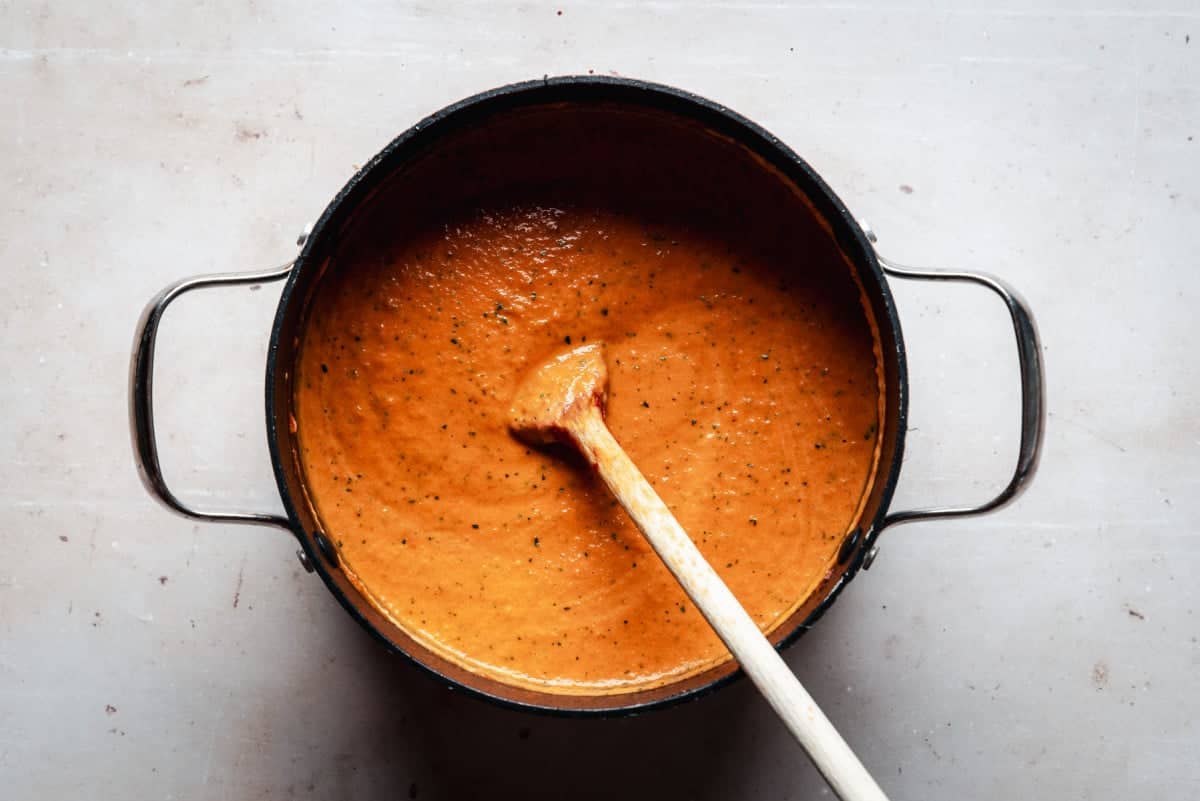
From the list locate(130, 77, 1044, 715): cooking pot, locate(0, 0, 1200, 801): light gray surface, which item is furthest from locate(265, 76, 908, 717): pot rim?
locate(0, 0, 1200, 801): light gray surface

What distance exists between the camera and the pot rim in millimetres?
1068

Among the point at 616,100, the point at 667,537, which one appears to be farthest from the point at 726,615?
the point at 616,100

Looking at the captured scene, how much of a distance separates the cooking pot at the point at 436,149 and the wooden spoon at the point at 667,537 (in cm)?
7

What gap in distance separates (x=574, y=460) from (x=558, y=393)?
3.6 inches

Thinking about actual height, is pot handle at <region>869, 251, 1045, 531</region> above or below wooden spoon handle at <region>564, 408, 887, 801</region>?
above

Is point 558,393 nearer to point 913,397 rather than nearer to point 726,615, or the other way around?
point 726,615

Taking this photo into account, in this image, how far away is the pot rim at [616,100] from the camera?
3.51 feet

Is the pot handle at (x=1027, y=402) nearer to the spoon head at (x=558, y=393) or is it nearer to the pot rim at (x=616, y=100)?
the pot rim at (x=616, y=100)

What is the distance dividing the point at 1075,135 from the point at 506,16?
2.35ft

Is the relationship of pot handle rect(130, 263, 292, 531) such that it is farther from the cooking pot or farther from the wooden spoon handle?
the wooden spoon handle

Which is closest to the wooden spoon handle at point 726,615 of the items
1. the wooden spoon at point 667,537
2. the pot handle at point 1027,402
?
the wooden spoon at point 667,537

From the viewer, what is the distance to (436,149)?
1194mm

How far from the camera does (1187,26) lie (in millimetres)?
1348

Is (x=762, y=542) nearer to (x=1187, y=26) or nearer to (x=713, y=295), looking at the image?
(x=713, y=295)
